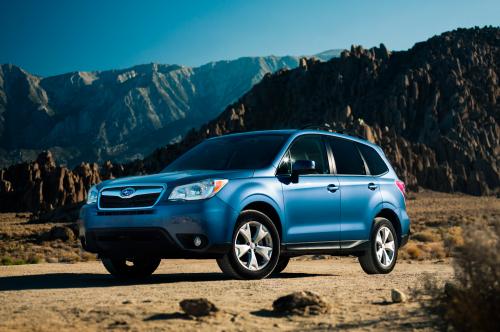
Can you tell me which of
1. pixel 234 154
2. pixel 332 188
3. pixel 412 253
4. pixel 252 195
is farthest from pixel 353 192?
pixel 412 253

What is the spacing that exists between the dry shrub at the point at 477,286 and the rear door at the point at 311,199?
159 inches

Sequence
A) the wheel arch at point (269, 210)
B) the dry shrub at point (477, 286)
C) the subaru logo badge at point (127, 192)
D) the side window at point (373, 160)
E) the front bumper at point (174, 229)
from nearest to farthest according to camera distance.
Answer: the dry shrub at point (477, 286), the front bumper at point (174, 229), the subaru logo badge at point (127, 192), the wheel arch at point (269, 210), the side window at point (373, 160)

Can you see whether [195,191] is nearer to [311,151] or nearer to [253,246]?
[253,246]

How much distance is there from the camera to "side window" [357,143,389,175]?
11336mm

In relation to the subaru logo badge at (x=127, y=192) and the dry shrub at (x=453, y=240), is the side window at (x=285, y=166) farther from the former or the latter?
the dry shrub at (x=453, y=240)

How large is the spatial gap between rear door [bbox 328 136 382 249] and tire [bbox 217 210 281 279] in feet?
4.84

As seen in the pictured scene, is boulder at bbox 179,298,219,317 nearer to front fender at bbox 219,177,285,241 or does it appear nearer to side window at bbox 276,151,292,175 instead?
front fender at bbox 219,177,285,241

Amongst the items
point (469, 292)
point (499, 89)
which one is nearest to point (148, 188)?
point (469, 292)

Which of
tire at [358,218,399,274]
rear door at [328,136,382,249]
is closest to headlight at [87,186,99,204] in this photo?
rear door at [328,136,382,249]

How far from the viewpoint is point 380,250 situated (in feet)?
36.3

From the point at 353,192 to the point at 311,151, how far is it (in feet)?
2.86

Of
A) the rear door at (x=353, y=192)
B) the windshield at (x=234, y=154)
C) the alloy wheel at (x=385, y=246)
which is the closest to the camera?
the windshield at (x=234, y=154)

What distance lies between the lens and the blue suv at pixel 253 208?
28.0ft

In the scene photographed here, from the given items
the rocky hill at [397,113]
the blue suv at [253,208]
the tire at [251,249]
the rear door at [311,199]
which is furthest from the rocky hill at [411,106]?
the tire at [251,249]
